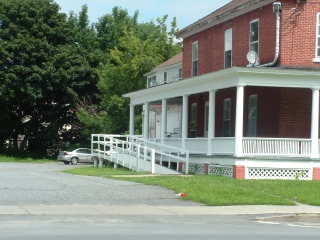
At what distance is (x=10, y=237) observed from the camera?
40.5 feet

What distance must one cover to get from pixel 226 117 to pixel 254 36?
180 inches

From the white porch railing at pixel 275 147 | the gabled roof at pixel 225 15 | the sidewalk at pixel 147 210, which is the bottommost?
the sidewalk at pixel 147 210

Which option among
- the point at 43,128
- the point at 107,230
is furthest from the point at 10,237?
the point at 43,128

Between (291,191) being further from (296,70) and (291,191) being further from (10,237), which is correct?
(10,237)

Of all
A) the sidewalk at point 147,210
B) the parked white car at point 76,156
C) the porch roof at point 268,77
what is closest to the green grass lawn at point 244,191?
the sidewalk at point 147,210

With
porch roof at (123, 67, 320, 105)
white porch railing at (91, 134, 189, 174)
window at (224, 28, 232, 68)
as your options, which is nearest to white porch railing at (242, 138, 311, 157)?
porch roof at (123, 67, 320, 105)

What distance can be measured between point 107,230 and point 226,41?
70.4 feet

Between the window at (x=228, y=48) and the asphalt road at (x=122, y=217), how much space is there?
11.5 m

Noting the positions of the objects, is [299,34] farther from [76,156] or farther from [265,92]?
[76,156]

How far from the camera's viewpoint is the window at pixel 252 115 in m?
31.2

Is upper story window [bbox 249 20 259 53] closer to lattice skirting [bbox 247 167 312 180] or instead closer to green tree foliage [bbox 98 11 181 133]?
lattice skirting [bbox 247 167 312 180]

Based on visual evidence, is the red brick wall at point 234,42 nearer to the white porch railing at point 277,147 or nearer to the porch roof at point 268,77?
the porch roof at point 268,77

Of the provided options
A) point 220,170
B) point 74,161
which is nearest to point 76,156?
point 74,161

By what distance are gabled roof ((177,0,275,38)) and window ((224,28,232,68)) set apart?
2.22 ft
